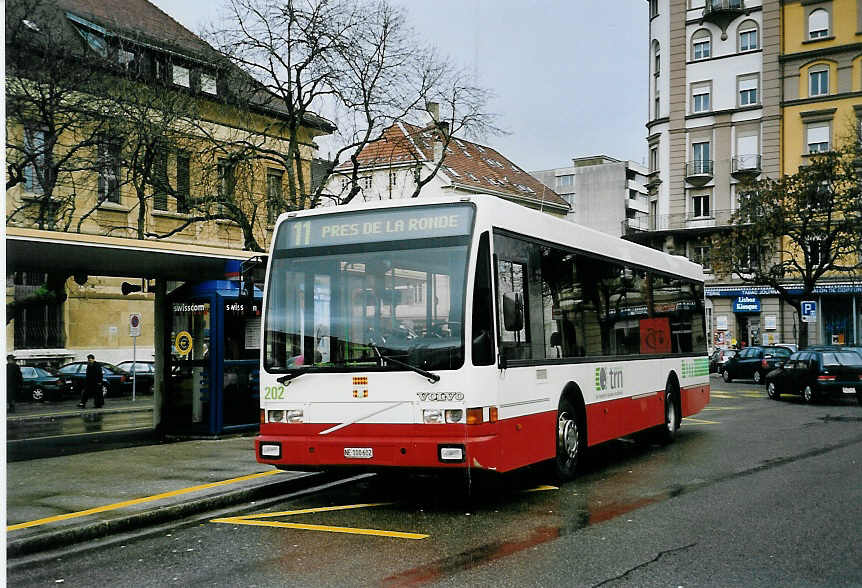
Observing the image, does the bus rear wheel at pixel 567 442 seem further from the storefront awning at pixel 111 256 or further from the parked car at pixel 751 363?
the parked car at pixel 751 363

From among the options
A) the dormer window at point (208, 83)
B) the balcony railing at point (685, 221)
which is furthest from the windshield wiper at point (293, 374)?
the balcony railing at point (685, 221)

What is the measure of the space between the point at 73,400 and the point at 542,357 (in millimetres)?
26015

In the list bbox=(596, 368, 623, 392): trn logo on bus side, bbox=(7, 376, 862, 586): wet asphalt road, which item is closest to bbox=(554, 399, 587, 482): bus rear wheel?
bbox=(7, 376, 862, 586): wet asphalt road

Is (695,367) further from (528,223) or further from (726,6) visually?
(726,6)

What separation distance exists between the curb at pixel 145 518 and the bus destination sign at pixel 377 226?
2666mm

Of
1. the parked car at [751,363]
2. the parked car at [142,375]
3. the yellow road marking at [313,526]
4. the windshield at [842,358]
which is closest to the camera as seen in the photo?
the yellow road marking at [313,526]

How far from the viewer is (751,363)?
4112 cm

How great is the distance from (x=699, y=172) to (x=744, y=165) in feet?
9.64

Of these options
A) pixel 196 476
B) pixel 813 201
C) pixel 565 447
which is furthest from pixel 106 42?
pixel 813 201

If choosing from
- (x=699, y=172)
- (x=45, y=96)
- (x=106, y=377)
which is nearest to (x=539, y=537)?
(x=45, y=96)

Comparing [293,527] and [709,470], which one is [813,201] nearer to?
[709,470]

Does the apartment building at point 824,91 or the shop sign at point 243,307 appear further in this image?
the apartment building at point 824,91

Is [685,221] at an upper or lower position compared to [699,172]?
lower

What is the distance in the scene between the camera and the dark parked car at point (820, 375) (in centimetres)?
2481
